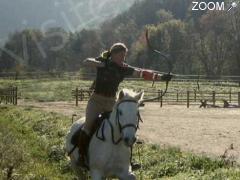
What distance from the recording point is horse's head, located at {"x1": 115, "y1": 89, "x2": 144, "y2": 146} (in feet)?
23.9

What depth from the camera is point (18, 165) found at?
12.6 m

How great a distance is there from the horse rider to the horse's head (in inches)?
23.2

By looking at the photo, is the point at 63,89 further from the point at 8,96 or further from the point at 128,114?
the point at 128,114

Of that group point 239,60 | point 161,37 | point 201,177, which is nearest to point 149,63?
point 161,37

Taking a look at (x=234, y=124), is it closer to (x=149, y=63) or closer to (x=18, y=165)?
Answer: (x=18, y=165)

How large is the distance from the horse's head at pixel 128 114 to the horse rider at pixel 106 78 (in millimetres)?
590

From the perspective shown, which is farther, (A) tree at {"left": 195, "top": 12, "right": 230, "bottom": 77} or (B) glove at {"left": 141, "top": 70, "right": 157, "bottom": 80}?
(A) tree at {"left": 195, "top": 12, "right": 230, "bottom": 77}

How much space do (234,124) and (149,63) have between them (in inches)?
2671

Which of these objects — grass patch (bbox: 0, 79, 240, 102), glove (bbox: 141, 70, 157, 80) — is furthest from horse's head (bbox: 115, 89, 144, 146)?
grass patch (bbox: 0, 79, 240, 102)

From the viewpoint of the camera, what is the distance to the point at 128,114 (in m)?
7.56

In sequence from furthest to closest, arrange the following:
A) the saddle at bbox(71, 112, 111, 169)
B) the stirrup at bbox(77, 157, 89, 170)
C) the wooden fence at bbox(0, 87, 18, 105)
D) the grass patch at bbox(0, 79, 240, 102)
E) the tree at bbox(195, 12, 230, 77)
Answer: the tree at bbox(195, 12, 230, 77), the grass patch at bbox(0, 79, 240, 102), the wooden fence at bbox(0, 87, 18, 105), the stirrup at bbox(77, 157, 89, 170), the saddle at bbox(71, 112, 111, 169)

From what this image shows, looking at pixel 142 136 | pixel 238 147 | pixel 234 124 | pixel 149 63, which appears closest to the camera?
pixel 238 147

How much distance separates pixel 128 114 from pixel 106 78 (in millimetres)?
1218

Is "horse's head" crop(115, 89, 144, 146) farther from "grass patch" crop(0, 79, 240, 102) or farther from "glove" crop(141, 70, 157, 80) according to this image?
"grass patch" crop(0, 79, 240, 102)
